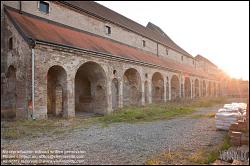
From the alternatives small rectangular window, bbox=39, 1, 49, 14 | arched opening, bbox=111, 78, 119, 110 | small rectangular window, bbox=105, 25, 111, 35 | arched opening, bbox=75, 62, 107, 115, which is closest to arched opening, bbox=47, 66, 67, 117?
arched opening, bbox=75, 62, 107, 115

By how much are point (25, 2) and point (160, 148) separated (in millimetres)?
13805

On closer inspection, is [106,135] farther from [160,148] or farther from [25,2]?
[25,2]

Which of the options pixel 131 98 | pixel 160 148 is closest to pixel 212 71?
pixel 131 98

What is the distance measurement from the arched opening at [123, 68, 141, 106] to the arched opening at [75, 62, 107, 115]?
3495 mm

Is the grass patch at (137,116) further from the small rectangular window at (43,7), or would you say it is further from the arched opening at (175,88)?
the arched opening at (175,88)

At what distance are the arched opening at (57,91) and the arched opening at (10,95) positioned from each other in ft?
6.64

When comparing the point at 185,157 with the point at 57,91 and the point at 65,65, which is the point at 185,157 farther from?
the point at 57,91

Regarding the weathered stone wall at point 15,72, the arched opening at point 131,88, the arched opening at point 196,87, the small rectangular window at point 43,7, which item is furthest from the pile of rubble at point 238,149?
the arched opening at point 196,87

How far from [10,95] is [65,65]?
3.64m

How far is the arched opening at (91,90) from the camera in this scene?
54.6 ft

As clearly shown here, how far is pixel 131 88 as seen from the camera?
21.3 meters

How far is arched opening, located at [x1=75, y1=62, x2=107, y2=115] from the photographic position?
16.6m

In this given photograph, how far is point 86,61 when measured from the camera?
14992mm

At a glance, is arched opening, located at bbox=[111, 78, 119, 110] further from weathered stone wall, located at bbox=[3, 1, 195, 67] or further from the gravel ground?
the gravel ground
